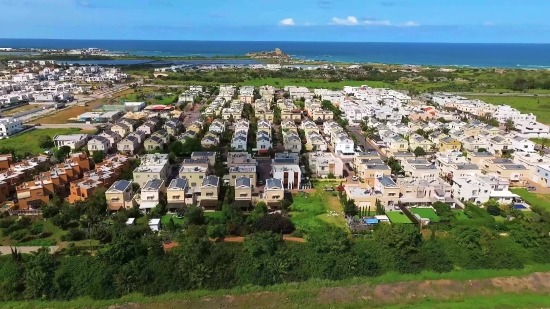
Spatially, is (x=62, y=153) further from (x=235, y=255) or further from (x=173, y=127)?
(x=235, y=255)

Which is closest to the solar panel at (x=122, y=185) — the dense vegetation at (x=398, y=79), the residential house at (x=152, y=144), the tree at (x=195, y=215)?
the tree at (x=195, y=215)

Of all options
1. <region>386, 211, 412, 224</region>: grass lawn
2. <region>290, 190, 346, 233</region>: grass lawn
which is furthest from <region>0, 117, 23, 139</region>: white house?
<region>386, 211, 412, 224</region>: grass lawn

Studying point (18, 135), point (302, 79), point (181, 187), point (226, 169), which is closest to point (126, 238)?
point (181, 187)

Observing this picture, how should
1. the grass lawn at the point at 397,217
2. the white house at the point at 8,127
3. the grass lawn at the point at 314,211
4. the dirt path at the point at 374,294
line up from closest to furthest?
the dirt path at the point at 374,294, the grass lawn at the point at 314,211, the grass lawn at the point at 397,217, the white house at the point at 8,127

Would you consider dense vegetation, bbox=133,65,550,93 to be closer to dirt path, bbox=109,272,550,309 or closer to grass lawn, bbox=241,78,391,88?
grass lawn, bbox=241,78,391,88

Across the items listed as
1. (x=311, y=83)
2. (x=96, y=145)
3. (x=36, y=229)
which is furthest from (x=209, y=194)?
(x=311, y=83)

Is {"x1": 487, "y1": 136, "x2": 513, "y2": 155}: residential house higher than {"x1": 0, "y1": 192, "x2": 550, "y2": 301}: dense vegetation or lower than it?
higher

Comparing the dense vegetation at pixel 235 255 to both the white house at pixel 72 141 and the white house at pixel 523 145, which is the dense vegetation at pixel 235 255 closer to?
the white house at pixel 72 141
